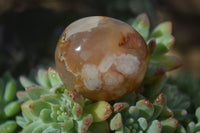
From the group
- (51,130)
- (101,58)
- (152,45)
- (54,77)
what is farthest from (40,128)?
(152,45)

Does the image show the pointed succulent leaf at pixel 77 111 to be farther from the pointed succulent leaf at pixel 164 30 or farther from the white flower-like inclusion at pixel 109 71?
the pointed succulent leaf at pixel 164 30

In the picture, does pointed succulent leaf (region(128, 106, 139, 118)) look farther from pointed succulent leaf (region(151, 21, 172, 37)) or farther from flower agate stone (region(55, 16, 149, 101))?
pointed succulent leaf (region(151, 21, 172, 37))

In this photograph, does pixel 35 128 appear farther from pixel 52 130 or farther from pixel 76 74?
pixel 76 74

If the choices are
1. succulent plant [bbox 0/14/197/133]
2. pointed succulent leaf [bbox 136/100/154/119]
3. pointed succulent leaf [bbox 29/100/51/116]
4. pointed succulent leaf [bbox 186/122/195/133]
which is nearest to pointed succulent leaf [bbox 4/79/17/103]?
succulent plant [bbox 0/14/197/133]

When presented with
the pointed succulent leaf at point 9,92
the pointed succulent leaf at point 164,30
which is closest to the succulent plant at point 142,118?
the pointed succulent leaf at point 164,30

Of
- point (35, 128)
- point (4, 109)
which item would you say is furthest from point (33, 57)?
point (35, 128)
